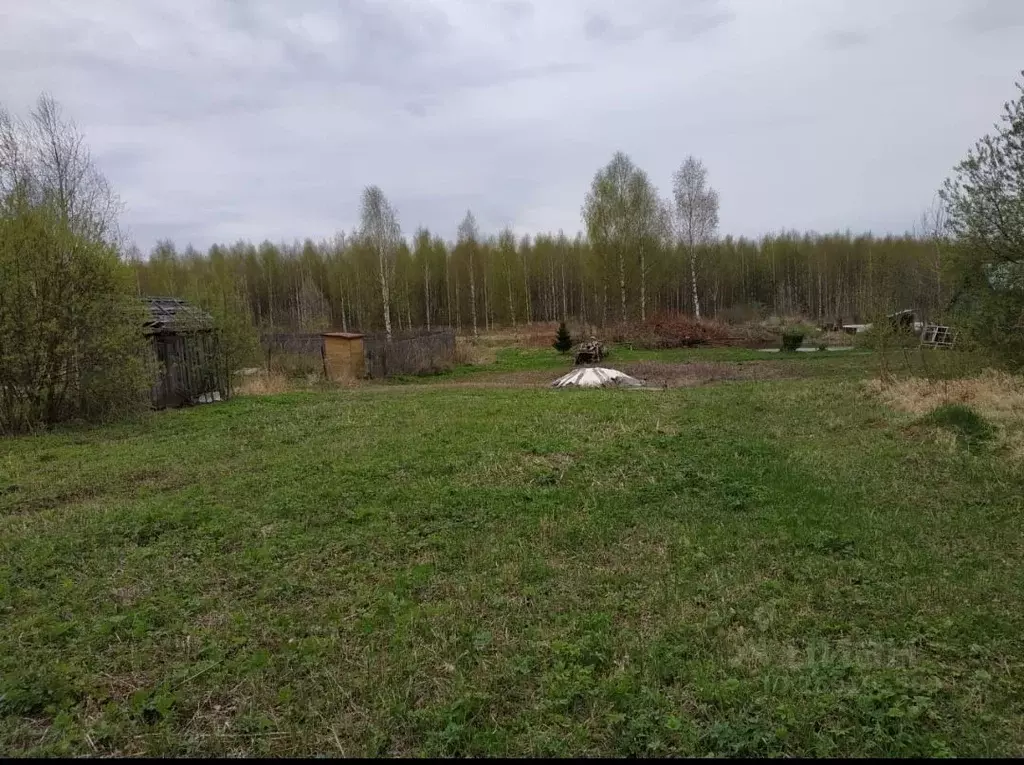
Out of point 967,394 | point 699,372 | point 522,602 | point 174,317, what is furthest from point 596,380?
point 522,602

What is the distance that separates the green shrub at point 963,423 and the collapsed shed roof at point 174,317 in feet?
49.3

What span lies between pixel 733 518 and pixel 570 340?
2452 cm

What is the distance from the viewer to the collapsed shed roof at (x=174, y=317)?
14.8m

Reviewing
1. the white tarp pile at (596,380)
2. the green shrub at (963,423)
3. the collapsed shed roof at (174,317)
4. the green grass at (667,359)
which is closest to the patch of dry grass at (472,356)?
the green grass at (667,359)

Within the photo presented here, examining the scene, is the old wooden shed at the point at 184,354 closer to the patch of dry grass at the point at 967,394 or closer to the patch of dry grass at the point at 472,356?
the patch of dry grass at the point at 472,356

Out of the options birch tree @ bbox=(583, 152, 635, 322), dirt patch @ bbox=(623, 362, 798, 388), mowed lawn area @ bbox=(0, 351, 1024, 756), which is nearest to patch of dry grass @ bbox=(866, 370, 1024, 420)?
mowed lawn area @ bbox=(0, 351, 1024, 756)

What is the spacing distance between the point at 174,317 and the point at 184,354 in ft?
3.30

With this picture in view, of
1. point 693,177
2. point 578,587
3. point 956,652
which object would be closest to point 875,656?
point 956,652

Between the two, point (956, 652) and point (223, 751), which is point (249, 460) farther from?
point (956, 652)

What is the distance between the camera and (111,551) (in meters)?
4.82

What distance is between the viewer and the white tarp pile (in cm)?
1620

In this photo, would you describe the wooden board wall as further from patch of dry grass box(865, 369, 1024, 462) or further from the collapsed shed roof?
patch of dry grass box(865, 369, 1024, 462)

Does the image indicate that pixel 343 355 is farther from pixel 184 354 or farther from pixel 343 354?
pixel 184 354

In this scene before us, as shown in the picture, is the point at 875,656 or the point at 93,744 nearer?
the point at 93,744
